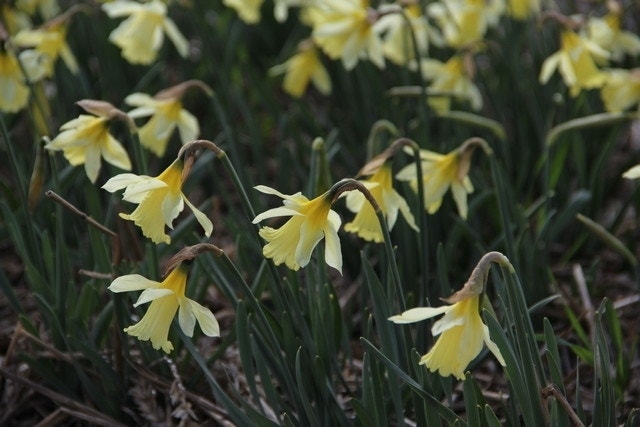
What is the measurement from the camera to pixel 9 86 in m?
2.66

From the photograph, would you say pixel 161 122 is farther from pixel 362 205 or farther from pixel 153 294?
pixel 153 294

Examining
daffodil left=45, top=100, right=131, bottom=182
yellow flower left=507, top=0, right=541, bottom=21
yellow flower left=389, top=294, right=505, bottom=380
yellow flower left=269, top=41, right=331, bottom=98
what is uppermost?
daffodil left=45, top=100, right=131, bottom=182

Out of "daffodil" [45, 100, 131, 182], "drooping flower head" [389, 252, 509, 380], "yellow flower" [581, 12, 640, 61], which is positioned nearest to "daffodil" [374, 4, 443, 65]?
"yellow flower" [581, 12, 640, 61]

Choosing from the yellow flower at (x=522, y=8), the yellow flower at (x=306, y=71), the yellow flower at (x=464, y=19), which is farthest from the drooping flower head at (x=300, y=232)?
the yellow flower at (x=522, y=8)

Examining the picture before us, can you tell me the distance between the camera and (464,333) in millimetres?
1705

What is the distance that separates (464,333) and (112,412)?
3.43 feet

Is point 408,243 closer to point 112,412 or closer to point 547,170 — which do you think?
point 547,170

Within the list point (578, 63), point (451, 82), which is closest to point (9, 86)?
point (451, 82)

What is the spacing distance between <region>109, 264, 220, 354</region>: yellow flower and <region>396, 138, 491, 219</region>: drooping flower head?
73cm

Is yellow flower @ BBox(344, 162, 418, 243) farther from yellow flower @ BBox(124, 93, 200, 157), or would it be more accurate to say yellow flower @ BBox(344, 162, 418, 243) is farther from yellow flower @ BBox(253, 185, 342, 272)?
yellow flower @ BBox(124, 93, 200, 157)

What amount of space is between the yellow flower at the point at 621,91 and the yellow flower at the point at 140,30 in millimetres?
1463

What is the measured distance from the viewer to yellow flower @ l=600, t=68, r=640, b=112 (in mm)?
3051

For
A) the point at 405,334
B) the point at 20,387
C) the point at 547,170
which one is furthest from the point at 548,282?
the point at 20,387

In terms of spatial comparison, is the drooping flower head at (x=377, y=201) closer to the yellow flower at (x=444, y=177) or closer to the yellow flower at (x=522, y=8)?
the yellow flower at (x=444, y=177)
